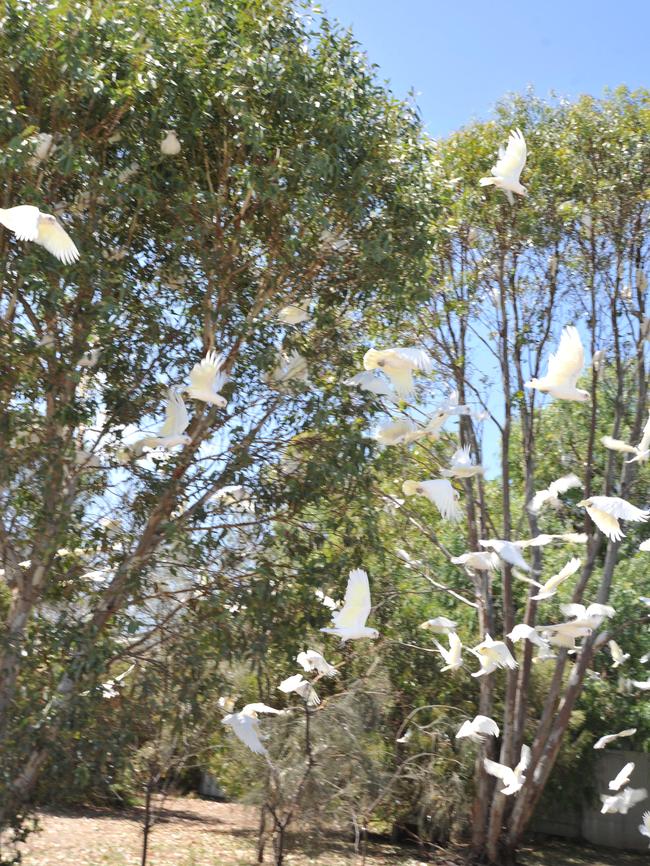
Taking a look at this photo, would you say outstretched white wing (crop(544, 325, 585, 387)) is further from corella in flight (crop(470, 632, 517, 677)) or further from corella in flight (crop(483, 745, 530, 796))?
corella in flight (crop(483, 745, 530, 796))

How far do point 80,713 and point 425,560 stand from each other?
18.6 feet

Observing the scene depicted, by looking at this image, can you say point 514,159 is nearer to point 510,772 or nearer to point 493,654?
point 493,654

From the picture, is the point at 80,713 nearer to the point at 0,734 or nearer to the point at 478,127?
the point at 0,734

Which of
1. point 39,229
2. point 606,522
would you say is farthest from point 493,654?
point 39,229

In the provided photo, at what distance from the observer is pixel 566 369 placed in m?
4.81

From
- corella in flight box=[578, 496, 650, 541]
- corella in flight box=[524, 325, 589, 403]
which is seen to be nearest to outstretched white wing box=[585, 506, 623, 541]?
corella in flight box=[578, 496, 650, 541]

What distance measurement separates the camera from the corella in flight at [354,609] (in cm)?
445

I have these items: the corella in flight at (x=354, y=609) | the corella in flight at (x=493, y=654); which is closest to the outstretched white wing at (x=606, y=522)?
the corella in flight at (x=493, y=654)

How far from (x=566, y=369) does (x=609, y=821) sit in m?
8.48

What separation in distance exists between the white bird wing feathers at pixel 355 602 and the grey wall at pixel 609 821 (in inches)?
305

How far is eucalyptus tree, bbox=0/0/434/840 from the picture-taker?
4566 millimetres

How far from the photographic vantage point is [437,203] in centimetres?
550

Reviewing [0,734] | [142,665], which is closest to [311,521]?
[142,665]

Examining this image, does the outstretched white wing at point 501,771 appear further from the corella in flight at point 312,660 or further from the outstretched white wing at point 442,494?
the outstretched white wing at point 442,494
